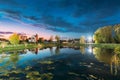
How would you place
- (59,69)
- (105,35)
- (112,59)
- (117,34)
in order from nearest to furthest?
1. (59,69)
2. (112,59)
3. (117,34)
4. (105,35)

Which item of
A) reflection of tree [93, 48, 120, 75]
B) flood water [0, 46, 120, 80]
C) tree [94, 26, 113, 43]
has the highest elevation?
tree [94, 26, 113, 43]

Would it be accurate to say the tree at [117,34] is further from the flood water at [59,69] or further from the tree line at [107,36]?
the flood water at [59,69]

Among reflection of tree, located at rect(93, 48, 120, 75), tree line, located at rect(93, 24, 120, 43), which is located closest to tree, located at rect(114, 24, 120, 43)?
tree line, located at rect(93, 24, 120, 43)

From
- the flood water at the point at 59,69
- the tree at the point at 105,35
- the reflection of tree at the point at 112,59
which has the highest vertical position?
the tree at the point at 105,35

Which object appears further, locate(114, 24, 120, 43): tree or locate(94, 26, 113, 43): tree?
locate(94, 26, 113, 43): tree

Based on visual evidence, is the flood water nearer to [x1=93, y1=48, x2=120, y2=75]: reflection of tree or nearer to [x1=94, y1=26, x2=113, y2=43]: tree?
[x1=93, y1=48, x2=120, y2=75]: reflection of tree

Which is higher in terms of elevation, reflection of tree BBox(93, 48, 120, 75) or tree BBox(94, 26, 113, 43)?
tree BBox(94, 26, 113, 43)

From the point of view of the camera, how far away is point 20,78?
53.9ft

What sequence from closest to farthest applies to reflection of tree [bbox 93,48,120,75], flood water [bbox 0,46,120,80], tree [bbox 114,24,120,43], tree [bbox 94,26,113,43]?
flood water [bbox 0,46,120,80]
reflection of tree [bbox 93,48,120,75]
tree [bbox 114,24,120,43]
tree [bbox 94,26,113,43]

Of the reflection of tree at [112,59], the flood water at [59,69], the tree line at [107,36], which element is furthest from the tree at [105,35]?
the flood water at [59,69]

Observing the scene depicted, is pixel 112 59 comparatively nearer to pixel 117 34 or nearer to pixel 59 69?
pixel 59 69

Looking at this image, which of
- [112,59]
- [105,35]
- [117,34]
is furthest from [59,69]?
[105,35]

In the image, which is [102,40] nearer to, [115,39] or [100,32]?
[100,32]

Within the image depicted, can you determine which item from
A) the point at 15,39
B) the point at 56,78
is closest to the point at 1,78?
the point at 56,78
